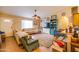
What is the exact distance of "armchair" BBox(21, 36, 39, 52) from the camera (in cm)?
161

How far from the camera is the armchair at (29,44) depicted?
1605mm

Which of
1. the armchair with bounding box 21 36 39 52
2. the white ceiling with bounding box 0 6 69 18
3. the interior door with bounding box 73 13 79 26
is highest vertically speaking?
the white ceiling with bounding box 0 6 69 18

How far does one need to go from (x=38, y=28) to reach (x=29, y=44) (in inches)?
13.6

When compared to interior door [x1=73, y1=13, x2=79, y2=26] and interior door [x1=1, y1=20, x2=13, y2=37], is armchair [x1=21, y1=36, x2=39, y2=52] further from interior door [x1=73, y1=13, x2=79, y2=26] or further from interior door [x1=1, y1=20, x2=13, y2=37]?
interior door [x1=73, y1=13, x2=79, y2=26]

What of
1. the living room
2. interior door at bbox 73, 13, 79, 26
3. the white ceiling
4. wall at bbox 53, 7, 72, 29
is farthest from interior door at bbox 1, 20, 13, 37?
interior door at bbox 73, 13, 79, 26

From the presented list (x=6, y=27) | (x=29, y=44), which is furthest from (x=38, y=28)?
(x=6, y=27)

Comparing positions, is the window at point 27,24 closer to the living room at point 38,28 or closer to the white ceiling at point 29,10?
the living room at point 38,28

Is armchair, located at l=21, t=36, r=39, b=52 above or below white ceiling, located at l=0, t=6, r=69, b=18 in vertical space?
below

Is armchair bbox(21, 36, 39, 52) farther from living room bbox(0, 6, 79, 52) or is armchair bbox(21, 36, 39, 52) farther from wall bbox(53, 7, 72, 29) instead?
wall bbox(53, 7, 72, 29)

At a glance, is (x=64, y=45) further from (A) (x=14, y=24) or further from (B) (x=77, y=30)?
(A) (x=14, y=24)

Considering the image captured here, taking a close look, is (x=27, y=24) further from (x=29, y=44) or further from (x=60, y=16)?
(x=60, y=16)

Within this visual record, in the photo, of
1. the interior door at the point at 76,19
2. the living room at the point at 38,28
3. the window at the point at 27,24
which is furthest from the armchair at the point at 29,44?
the interior door at the point at 76,19
